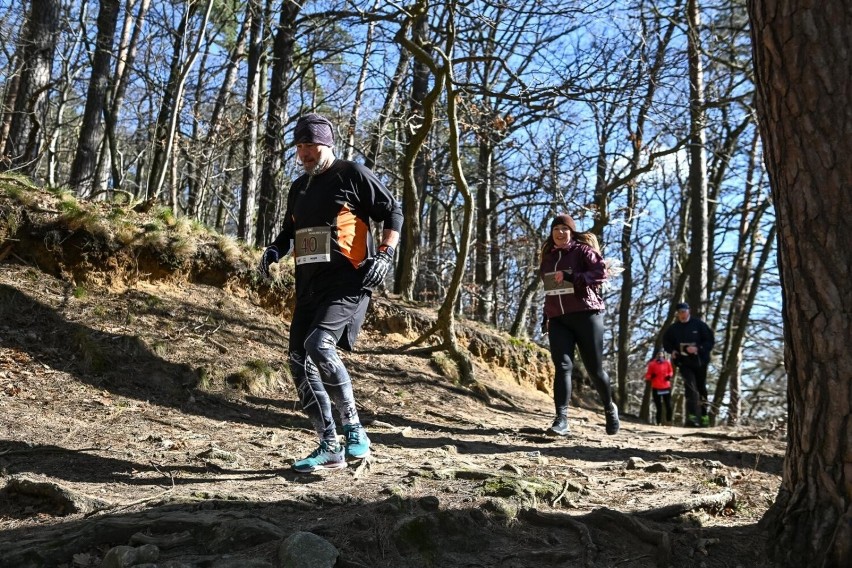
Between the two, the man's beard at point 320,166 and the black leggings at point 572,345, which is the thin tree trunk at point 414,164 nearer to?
the black leggings at point 572,345

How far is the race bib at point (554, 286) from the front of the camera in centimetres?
659

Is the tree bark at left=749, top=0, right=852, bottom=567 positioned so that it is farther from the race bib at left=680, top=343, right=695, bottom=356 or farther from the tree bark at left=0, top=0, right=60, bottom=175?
the tree bark at left=0, top=0, right=60, bottom=175

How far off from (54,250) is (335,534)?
5767 mm

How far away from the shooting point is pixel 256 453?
5141 millimetres

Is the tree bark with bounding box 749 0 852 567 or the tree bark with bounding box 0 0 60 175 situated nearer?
the tree bark with bounding box 749 0 852 567

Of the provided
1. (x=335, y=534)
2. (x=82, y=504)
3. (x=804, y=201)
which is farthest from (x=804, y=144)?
(x=82, y=504)

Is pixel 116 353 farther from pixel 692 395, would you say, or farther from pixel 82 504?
pixel 692 395

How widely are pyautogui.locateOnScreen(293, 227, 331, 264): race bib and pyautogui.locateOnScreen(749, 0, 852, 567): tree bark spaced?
252 cm

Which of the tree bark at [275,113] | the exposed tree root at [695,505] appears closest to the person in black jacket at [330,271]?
the exposed tree root at [695,505]

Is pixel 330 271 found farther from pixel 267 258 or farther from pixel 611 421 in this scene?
pixel 611 421

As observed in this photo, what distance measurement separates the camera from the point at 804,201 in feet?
10.00

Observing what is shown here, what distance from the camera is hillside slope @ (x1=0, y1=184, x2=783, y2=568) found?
331cm

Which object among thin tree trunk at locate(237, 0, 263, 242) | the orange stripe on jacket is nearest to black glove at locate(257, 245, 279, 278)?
the orange stripe on jacket

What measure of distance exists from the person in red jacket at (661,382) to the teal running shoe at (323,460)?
874cm
